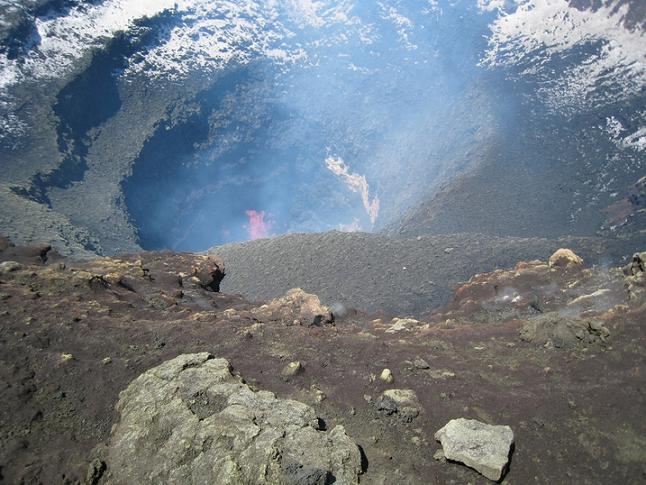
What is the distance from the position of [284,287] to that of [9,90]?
1678 inches

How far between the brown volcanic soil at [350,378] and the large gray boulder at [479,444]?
0.18 meters

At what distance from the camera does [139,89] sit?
58812 mm

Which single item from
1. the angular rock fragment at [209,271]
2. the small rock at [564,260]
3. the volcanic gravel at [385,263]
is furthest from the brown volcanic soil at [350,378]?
the volcanic gravel at [385,263]

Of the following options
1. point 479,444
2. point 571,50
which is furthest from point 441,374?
point 571,50

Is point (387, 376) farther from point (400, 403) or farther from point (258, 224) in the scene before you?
point (258, 224)

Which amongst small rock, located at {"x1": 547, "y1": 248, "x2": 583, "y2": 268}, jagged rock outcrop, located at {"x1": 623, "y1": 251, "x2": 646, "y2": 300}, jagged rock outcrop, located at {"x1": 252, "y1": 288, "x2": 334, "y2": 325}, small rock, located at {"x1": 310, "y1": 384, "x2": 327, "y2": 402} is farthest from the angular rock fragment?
jagged rock outcrop, located at {"x1": 623, "y1": 251, "x2": 646, "y2": 300}

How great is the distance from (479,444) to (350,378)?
3.02 metres

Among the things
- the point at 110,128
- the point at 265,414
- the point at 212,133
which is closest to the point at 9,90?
the point at 110,128

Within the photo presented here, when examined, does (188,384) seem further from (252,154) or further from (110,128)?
(252,154)

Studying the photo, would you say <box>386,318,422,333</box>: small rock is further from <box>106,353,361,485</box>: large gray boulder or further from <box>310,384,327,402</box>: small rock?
<box>106,353,361,485</box>: large gray boulder

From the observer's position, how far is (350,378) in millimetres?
9359

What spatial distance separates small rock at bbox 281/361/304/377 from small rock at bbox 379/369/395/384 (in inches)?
68.7

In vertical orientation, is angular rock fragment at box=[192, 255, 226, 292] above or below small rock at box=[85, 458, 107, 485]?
below

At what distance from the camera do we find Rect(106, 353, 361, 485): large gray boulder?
6320mm
